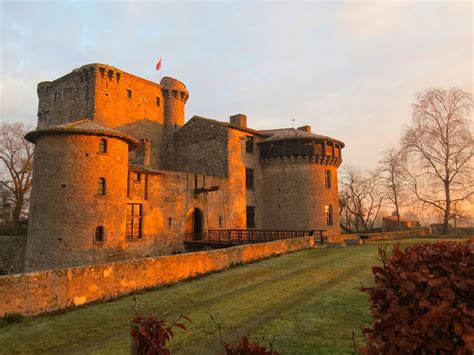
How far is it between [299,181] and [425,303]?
29.3m

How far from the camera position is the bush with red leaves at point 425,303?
2693mm

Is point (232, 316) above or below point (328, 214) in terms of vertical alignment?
below

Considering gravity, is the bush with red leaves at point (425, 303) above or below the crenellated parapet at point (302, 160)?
below

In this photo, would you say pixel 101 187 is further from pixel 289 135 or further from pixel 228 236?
pixel 289 135

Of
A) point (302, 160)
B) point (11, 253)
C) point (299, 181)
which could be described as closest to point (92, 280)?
point (11, 253)

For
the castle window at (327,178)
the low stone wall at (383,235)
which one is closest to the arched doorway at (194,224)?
the low stone wall at (383,235)

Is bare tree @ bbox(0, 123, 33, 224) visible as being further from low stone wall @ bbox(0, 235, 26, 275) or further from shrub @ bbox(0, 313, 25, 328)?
shrub @ bbox(0, 313, 25, 328)

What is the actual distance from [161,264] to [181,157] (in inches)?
881

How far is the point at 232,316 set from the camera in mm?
8391

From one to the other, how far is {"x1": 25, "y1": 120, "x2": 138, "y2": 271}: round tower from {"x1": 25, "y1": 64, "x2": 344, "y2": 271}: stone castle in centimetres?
6

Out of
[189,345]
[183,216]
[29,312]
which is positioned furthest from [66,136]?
[189,345]

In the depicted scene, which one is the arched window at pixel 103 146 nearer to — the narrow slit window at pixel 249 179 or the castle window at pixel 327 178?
the narrow slit window at pixel 249 179

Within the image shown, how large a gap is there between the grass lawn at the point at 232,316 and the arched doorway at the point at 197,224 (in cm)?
1468

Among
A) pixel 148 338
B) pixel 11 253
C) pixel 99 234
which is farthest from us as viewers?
pixel 11 253
